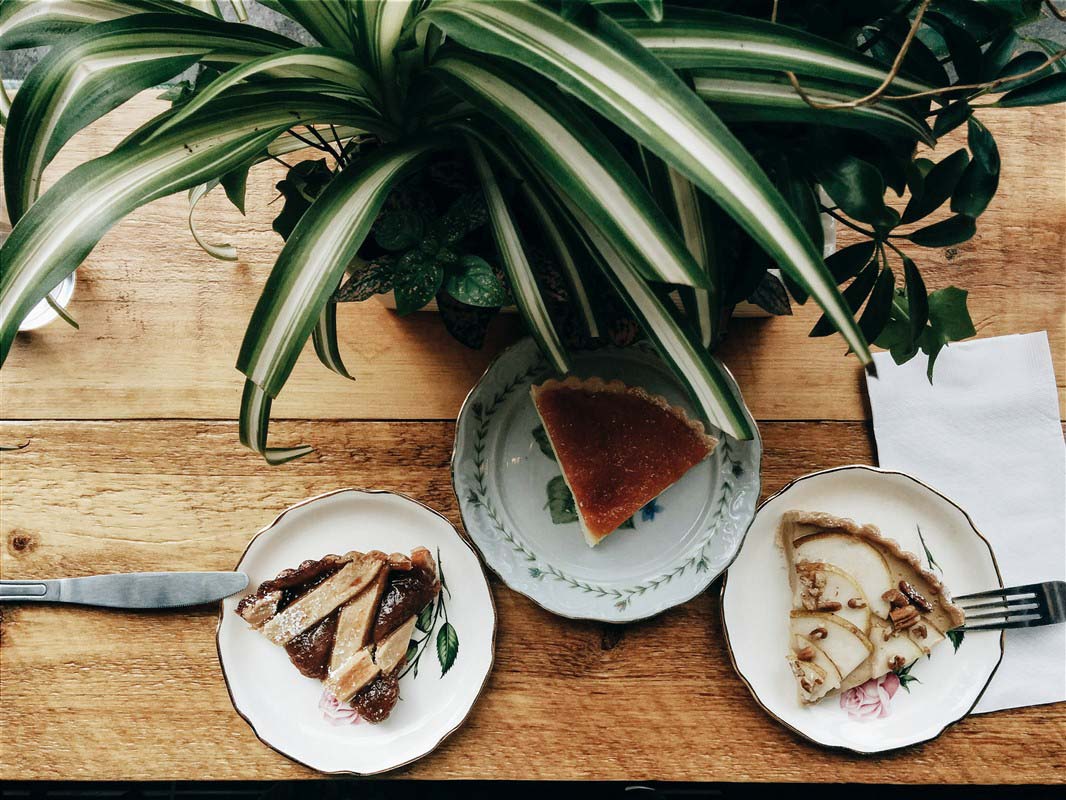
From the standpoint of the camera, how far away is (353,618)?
80cm

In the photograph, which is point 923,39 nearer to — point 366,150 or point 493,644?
point 366,150

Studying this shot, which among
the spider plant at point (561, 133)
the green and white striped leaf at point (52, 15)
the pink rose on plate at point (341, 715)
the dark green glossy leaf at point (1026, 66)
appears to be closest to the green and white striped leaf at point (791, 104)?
the spider plant at point (561, 133)

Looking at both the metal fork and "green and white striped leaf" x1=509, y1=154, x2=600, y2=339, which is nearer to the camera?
"green and white striped leaf" x1=509, y1=154, x2=600, y2=339

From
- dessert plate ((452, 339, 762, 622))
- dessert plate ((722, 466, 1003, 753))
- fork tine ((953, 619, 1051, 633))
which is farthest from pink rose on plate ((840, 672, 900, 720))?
dessert plate ((452, 339, 762, 622))

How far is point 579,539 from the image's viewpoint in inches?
31.9

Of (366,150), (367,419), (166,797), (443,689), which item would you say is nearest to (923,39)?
(366,150)

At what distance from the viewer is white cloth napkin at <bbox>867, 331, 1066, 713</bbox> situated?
83 cm

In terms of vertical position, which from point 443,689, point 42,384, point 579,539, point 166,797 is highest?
point 42,384

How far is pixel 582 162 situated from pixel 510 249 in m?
0.13

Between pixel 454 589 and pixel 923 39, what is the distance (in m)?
0.65

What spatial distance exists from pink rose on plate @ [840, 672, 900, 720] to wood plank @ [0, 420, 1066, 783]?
1.8 inches

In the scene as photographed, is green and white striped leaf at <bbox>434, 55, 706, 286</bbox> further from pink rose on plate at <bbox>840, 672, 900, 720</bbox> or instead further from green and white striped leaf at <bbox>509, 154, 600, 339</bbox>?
Answer: pink rose on plate at <bbox>840, 672, 900, 720</bbox>

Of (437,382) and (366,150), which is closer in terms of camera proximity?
(366,150)

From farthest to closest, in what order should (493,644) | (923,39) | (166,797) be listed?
(166,797) → (493,644) → (923,39)
